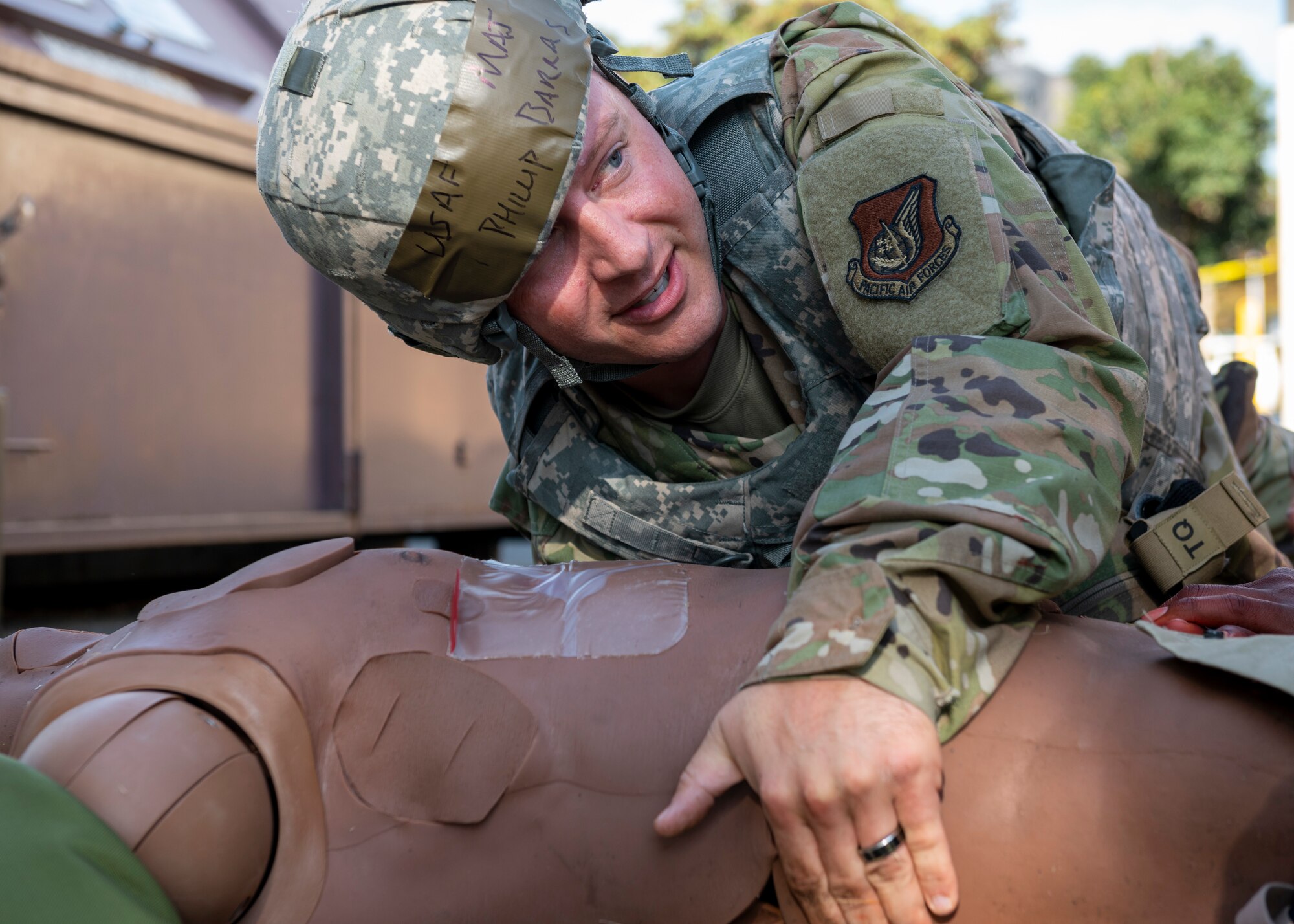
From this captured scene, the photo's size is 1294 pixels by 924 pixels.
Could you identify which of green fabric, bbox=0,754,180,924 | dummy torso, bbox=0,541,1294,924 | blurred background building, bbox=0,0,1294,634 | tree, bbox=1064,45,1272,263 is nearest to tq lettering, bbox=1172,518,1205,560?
dummy torso, bbox=0,541,1294,924

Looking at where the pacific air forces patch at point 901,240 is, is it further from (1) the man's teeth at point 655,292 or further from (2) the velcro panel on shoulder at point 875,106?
(1) the man's teeth at point 655,292

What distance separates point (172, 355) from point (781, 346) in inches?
104

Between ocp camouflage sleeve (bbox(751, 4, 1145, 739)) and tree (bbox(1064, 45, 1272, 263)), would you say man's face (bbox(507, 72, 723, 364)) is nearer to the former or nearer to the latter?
ocp camouflage sleeve (bbox(751, 4, 1145, 739))

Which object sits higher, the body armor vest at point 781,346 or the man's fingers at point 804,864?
the body armor vest at point 781,346

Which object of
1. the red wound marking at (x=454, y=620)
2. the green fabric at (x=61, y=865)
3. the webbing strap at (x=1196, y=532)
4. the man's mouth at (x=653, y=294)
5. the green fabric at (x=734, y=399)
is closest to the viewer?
the green fabric at (x=61, y=865)

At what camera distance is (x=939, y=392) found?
4.17 feet

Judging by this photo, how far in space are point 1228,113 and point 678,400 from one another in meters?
25.1

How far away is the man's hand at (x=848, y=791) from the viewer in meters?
0.99

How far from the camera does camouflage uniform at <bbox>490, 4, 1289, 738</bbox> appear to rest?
1.10m

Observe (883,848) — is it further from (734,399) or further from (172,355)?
(172,355)

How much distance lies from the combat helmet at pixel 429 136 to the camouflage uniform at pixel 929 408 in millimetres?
368

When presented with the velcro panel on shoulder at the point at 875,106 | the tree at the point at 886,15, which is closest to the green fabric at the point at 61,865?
the velcro panel on shoulder at the point at 875,106

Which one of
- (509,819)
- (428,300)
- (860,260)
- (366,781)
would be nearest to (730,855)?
(509,819)

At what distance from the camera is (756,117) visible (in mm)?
1782
